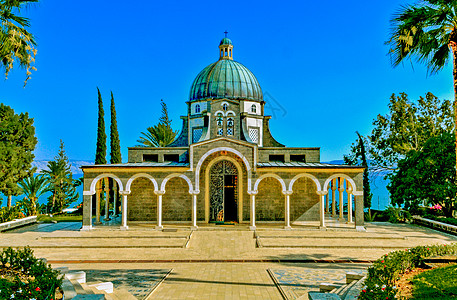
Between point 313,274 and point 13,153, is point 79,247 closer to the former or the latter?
point 313,274

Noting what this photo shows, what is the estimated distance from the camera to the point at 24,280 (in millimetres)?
10203

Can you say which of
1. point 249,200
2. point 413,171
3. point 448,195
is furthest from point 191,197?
point 448,195

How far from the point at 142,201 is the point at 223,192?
220 inches

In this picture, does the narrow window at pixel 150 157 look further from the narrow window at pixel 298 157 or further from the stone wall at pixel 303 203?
the stone wall at pixel 303 203

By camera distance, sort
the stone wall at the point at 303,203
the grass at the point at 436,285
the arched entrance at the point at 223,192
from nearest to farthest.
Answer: the grass at the point at 436,285 → the arched entrance at the point at 223,192 → the stone wall at the point at 303,203

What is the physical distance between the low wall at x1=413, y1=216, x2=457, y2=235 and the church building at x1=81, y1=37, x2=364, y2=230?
5.59 meters

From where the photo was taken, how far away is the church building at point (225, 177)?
25.0 meters

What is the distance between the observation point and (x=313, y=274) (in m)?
13.9

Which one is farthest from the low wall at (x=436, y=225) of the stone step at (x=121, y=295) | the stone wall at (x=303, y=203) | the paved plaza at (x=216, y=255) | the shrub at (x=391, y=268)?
the stone step at (x=121, y=295)

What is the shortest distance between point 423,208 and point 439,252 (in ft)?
66.6

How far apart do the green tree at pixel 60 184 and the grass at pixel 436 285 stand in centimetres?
3390

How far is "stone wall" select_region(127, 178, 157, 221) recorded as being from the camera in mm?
27594

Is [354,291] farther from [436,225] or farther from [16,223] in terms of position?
[16,223]

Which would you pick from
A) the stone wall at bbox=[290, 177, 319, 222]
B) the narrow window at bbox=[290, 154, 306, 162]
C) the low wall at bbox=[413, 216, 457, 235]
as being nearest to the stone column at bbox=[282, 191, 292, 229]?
the stone wall at bbox=[290, 177, 319, 222]
